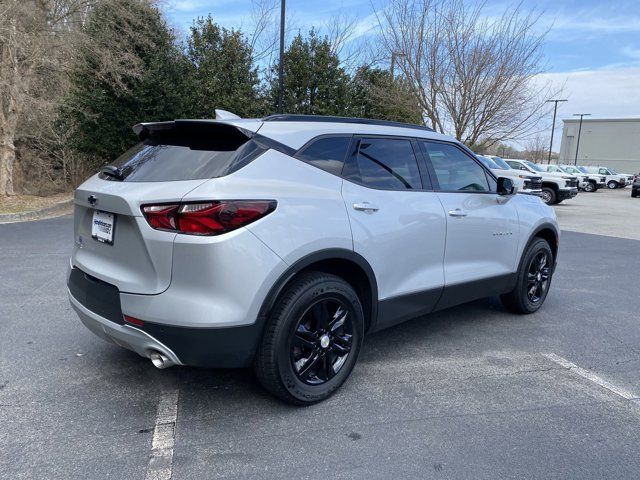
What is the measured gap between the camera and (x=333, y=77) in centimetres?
1842

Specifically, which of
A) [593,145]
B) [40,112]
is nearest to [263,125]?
[40,112]

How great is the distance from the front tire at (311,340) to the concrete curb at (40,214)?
1089cm

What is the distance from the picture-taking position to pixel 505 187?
4.40m

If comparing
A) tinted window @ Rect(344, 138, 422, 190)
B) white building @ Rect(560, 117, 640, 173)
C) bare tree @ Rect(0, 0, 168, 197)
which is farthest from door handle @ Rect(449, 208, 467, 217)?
white building @ Rect(560, 117, 640, 173)

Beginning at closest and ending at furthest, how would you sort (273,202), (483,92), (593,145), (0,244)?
(273,202)
(0,244)
(483,92)
(593,145)

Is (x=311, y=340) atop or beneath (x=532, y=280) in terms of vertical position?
beneath

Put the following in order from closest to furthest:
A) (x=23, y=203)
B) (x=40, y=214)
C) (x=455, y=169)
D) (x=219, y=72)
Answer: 1. (x=455, y=169)
2. (x=40, y=214)
3. (x=23, y=203)
4. (x=219, y=72)

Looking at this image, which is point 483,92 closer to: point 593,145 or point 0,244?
point 0,244

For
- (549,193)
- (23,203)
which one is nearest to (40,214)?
(23,203)

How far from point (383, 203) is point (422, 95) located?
56.9 feet

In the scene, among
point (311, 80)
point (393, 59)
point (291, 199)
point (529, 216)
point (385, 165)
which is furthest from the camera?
point (393, 59)

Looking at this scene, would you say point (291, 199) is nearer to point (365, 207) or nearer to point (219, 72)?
point (365, 207)

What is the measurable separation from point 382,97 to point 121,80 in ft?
32.3

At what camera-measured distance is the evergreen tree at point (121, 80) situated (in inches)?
549
